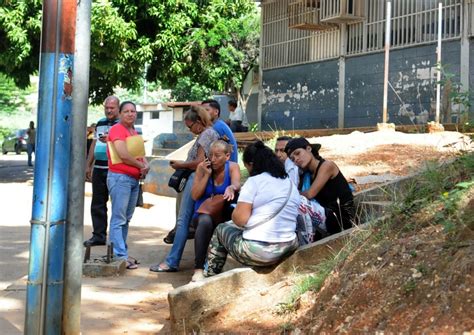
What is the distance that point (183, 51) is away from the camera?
20.1 metres

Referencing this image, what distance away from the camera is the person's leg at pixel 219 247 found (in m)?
6.27

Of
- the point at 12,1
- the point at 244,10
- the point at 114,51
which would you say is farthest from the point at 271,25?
the point at 12,1

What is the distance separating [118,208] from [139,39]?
40.1 ft

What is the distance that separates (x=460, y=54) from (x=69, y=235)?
1421cm

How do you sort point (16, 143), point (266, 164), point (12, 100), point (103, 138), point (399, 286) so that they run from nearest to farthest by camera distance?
point (399, 286) < point (266, 164) < point (103, 138) < point (16, 143) < point (12, 100)

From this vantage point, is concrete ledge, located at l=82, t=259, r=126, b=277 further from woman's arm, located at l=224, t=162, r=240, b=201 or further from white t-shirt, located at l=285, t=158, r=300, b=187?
white t-shirt, located at l=285, t=158, r=300, b=187

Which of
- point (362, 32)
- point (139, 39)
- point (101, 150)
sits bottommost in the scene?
point (101, 150)

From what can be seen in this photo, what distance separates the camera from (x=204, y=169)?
7.29m

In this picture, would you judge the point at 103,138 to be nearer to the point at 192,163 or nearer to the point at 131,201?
the point at 131,201

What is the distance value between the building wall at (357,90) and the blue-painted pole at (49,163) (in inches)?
542

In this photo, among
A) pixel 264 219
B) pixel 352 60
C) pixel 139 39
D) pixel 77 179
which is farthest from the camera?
pixel 352 60

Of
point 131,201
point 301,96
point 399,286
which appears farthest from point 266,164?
point 301,96

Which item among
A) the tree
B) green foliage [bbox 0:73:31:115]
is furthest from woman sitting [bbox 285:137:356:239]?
green foliage [bbox 0:73:31:115]

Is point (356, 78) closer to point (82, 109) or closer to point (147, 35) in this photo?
point (147, 35)
